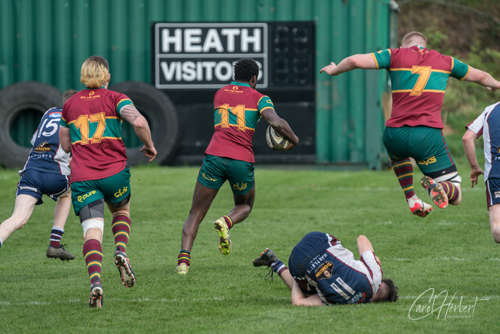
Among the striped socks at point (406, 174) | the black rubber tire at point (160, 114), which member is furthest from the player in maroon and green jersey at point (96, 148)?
the black rubber tire at point (160, 114)

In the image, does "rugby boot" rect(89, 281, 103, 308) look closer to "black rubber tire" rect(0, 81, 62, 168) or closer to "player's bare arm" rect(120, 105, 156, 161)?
"player's bare arm" rect(120, 105, 156, 161)

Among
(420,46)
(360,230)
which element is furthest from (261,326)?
(360,230)

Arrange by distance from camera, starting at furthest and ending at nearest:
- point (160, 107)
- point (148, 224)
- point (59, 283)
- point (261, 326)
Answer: point (160, 107), point (148, 224), point (59, 283), point (261, 326)

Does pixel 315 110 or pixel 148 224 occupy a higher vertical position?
pixel 315 110

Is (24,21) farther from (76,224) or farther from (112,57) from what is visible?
(76,224)

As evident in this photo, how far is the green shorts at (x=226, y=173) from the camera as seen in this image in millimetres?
7625

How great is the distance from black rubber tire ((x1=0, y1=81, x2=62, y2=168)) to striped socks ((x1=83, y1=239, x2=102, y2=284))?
12.0m

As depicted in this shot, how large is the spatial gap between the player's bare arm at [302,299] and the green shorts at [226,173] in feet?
5.66

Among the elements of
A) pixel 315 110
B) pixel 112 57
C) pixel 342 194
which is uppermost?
pixel 112 57

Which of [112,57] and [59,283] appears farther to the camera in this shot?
[112,57]

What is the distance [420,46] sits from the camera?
7.40m

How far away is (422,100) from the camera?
7.20 m

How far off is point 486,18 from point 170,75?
19667mm
